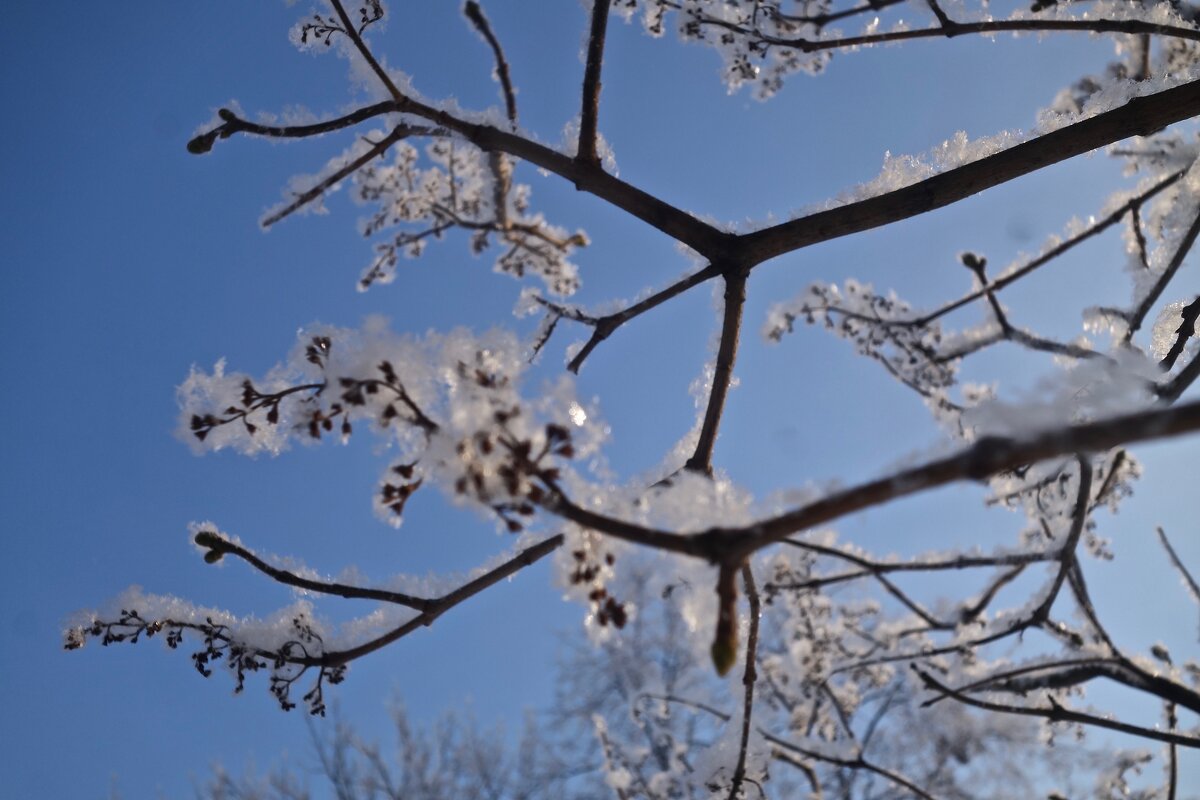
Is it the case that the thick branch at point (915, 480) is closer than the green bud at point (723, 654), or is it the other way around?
the thick branch at point (915, 480)

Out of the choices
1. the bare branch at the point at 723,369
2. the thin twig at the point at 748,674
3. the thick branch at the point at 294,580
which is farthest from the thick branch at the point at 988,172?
the thick branch at the point at 294,580

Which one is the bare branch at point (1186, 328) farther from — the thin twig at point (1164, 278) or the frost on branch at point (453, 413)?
the frost on branch at point (453, 413)

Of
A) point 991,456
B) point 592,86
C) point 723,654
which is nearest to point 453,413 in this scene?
point 723,654

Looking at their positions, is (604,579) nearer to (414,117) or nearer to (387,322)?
(387,322)

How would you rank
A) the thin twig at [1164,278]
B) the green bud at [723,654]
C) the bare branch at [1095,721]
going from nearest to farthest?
the green bud at [723,654] → the bare branch at [1095,721] → the thin twig at [1164,278]

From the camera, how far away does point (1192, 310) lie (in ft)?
6.55

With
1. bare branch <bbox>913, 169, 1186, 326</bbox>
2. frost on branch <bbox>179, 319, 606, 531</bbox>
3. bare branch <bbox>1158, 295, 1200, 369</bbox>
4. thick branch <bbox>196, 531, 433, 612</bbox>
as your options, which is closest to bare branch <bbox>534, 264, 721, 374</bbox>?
frost on branch <bbox>179, 319, 606, 531</bbox>

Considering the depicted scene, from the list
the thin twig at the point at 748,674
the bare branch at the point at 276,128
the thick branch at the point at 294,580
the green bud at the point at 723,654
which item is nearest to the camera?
the green bud at the point at 723,654

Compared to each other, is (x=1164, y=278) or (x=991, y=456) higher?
(x=1164, y=278)

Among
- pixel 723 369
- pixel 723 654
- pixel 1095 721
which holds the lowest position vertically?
pixel 723 654

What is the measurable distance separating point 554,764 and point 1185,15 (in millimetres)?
13125

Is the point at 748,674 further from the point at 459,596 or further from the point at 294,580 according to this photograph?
the point at 294,580

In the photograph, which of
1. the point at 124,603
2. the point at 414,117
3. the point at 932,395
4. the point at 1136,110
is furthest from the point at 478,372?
the point at 932,395

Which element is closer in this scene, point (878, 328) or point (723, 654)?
point (723, 654)
